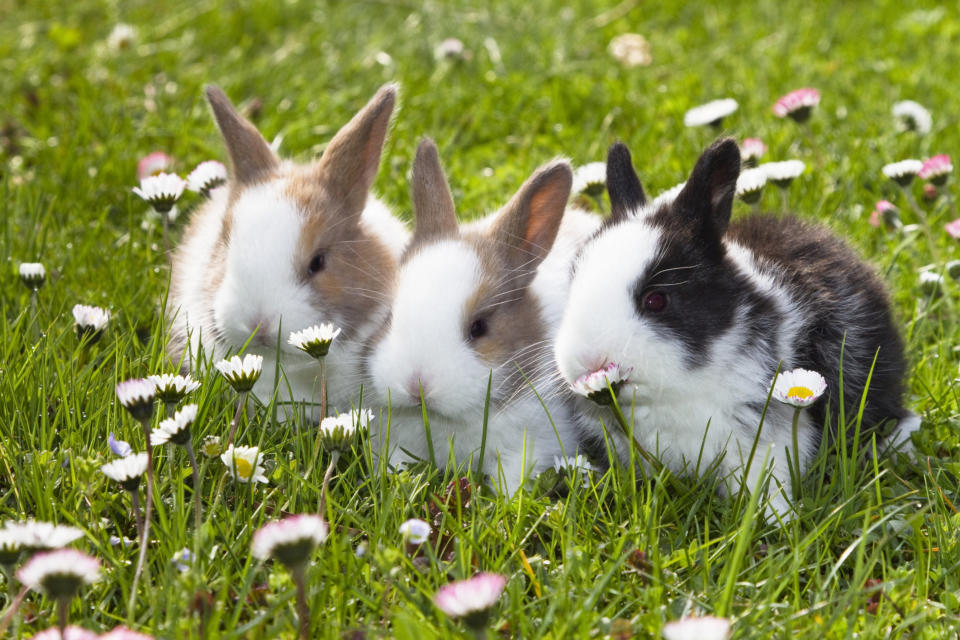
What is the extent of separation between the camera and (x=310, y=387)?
415 cm

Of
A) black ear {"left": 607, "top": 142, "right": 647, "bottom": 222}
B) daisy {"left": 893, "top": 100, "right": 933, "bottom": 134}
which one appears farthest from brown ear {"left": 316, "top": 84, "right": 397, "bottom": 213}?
daisy {"left": 893, "top": 100, "right": 933, "bottom": 134}

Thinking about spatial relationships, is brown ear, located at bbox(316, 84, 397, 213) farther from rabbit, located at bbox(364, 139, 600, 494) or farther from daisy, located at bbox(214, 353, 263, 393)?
daisy, located at bbox(214, 353, 263, 393)

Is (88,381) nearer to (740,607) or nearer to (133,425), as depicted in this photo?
(133,425)

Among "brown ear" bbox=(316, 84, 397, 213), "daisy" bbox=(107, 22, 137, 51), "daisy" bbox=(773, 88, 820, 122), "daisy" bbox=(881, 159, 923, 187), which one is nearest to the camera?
"brown ear" bbox=(316, 84, 397, 213)

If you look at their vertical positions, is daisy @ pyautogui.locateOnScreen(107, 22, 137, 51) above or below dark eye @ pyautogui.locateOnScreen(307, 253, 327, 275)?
above

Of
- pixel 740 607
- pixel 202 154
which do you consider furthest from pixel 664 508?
pixel 202 154

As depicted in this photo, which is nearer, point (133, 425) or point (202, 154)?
point (133, 425)

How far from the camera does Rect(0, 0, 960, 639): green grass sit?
2818 mm

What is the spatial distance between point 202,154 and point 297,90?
112 centimetres

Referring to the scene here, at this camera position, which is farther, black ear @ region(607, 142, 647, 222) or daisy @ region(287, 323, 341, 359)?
black ear @ region(607, 142, 647, 222)

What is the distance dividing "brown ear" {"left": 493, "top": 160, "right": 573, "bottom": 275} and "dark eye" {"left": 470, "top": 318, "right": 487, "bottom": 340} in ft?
0.99

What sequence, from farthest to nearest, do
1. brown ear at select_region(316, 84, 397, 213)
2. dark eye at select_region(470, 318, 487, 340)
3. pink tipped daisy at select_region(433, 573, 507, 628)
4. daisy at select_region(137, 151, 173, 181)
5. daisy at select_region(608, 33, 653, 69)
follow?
daisy at select_region(608, 33, 653, 69)
daisy at select_region(137, 151, 173, 181)
brown ear at select_region(316, 84, 397, 213)
dark eye at select_region(470, 318, 487, 340)
pink tipped daisy at select_region(433, 573, 507, 628)

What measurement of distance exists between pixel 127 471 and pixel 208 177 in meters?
2.17

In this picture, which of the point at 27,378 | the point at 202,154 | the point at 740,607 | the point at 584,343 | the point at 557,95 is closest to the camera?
the point at 740,607
